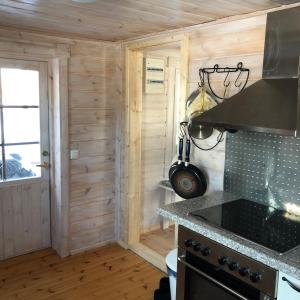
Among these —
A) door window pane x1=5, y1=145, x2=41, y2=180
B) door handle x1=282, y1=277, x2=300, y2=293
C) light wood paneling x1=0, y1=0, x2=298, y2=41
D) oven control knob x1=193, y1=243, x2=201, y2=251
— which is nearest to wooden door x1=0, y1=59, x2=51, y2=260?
door window pane x1=5, y1=145, x2=41, y2=180

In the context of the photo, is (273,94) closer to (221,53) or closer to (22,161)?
(221,53)

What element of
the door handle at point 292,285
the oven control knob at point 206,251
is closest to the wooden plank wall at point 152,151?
the oven control knob at point 206,251

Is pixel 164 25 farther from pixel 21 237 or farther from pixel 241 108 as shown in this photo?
pixel 21 237

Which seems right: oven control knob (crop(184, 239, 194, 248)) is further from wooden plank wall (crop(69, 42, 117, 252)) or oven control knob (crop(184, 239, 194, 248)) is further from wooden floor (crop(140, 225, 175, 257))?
wooden plank wall (crop(69, 42, 117, 252))

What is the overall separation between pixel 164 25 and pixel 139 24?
19 cm

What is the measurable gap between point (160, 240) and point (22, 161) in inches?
66.5

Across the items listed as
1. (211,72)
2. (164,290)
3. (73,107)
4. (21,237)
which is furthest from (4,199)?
(211,72)

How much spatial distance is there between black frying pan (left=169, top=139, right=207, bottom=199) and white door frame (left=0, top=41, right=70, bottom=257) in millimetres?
1122

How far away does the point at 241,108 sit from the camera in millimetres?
1785

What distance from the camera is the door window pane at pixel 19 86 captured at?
2928 mm

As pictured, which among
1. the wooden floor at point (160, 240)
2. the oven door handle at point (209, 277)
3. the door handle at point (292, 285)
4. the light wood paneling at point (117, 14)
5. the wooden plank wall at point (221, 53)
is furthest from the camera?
the wooden floor at point (160, 240)

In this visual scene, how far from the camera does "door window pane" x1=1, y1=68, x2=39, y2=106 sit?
2.93 meters

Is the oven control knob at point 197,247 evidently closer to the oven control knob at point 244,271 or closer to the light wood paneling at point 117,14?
the oven control knob at point 244,271

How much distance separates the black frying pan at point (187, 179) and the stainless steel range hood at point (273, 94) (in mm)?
628
